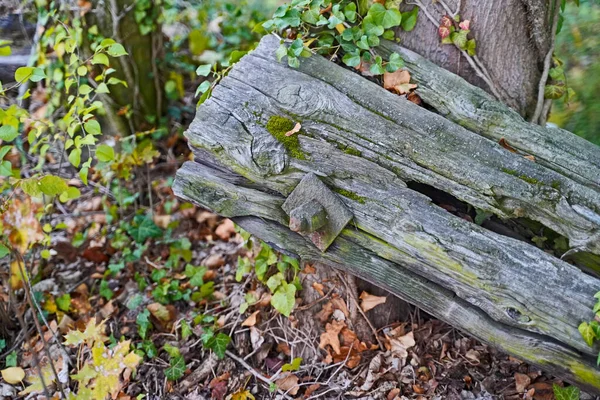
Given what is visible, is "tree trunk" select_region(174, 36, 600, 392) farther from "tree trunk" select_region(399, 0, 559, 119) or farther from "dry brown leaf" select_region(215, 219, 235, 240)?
"dry brown leaf" select_region(215, 219, 235, 240)

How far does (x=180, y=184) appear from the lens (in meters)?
2.05

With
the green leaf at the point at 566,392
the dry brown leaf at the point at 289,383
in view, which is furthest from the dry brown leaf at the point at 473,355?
the dry brown leaf at the point at 289,383

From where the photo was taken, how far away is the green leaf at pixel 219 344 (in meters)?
2.52

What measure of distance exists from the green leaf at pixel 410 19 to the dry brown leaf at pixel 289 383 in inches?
67.3

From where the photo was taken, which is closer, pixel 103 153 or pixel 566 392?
pixel 566 392

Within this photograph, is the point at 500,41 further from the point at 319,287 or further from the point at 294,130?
the point at 319,287

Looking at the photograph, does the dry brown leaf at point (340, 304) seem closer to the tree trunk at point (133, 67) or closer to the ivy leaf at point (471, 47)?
the ivy leaf at point (471, 47)

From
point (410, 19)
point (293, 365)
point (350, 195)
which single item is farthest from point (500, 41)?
point (293, 365)

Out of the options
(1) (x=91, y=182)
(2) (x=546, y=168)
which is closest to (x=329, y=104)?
(2) (x=546, y=168)

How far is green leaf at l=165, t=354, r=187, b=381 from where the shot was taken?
8.10ft

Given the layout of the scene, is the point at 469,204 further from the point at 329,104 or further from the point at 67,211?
the point at 67,211

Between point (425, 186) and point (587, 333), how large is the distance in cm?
80

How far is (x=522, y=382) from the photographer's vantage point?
220cm

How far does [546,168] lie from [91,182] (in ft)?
10.0
